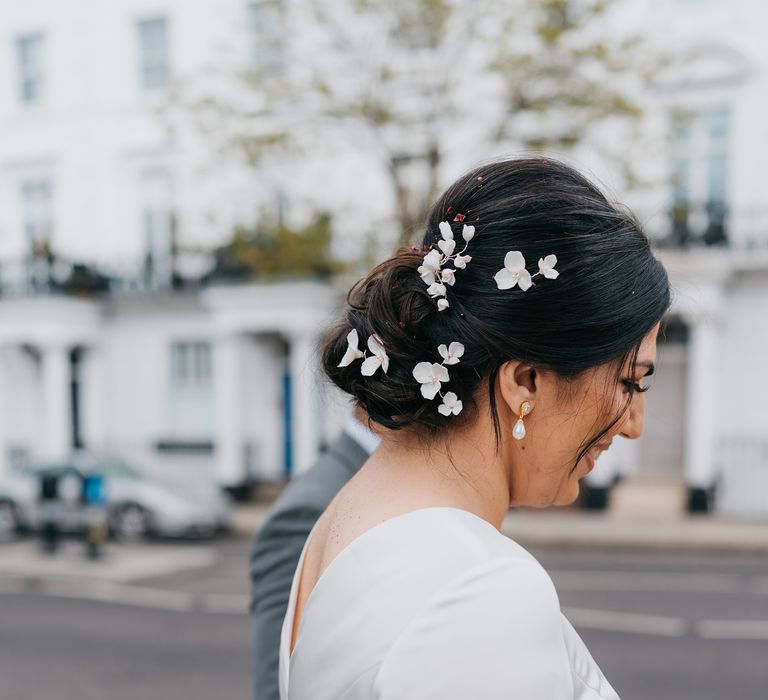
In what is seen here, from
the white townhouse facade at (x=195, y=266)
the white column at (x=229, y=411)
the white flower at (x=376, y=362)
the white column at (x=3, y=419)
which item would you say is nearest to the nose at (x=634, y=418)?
the white flower at (x=376, y=362)

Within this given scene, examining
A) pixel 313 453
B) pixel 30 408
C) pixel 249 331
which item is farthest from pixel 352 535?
pixel 30 408

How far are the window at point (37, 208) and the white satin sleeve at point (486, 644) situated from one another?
20219 millimetres

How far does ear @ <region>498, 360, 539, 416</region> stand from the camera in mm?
1124

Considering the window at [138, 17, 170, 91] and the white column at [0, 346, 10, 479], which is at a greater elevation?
the window at [138, 17, 170, 91]

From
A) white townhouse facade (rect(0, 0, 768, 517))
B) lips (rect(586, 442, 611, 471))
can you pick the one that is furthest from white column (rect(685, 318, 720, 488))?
lips (rect(586, 442, 611, 471))

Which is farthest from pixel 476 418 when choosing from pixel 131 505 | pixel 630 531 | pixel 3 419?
pixel 3 419

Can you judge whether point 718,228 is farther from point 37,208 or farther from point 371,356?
point 37,208

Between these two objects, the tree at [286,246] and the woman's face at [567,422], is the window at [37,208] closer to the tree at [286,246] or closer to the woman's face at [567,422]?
the tree at [286,246]

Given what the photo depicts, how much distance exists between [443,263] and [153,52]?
62.8ft

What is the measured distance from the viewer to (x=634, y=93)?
11.8m

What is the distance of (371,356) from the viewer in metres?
1.24

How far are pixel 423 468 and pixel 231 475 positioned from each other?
1547 centimetres

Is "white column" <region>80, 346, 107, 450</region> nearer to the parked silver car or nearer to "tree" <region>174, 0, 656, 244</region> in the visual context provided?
the parked silver car

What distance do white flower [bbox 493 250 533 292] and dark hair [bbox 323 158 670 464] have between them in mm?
18
